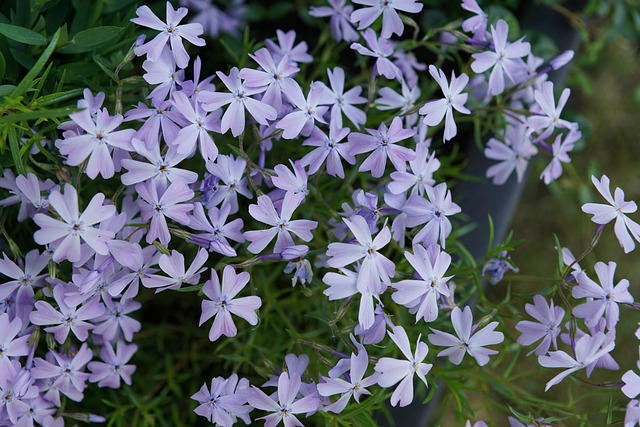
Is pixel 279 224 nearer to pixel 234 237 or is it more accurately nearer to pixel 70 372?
pixel 234 237

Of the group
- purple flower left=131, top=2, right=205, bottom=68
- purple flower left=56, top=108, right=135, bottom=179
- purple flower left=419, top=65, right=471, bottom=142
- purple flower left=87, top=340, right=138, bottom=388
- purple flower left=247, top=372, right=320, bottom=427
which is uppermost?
purple flower left=131, top=2, right=205, bottom=68

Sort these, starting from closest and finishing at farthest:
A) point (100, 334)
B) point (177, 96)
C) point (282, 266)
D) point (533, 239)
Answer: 1. point (177, 96)
2. point (100, 334)
3. point (282, 266)
4. point (533, 239)

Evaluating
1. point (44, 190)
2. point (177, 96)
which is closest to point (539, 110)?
point (177, 96)

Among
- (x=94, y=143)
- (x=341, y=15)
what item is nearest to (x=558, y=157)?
(x=341, y=15)

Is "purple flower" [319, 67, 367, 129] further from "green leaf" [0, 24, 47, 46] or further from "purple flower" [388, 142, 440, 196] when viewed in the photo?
"green leaf" [0, 24, 47, 46]

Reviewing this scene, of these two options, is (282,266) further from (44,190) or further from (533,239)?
(533,239)

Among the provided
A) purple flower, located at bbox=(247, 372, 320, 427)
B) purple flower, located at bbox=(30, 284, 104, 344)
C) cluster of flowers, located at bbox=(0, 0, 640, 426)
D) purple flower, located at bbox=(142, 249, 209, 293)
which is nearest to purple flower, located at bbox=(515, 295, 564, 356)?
cluster of flowers, located at bbox=(0, 0, 640, 426)
